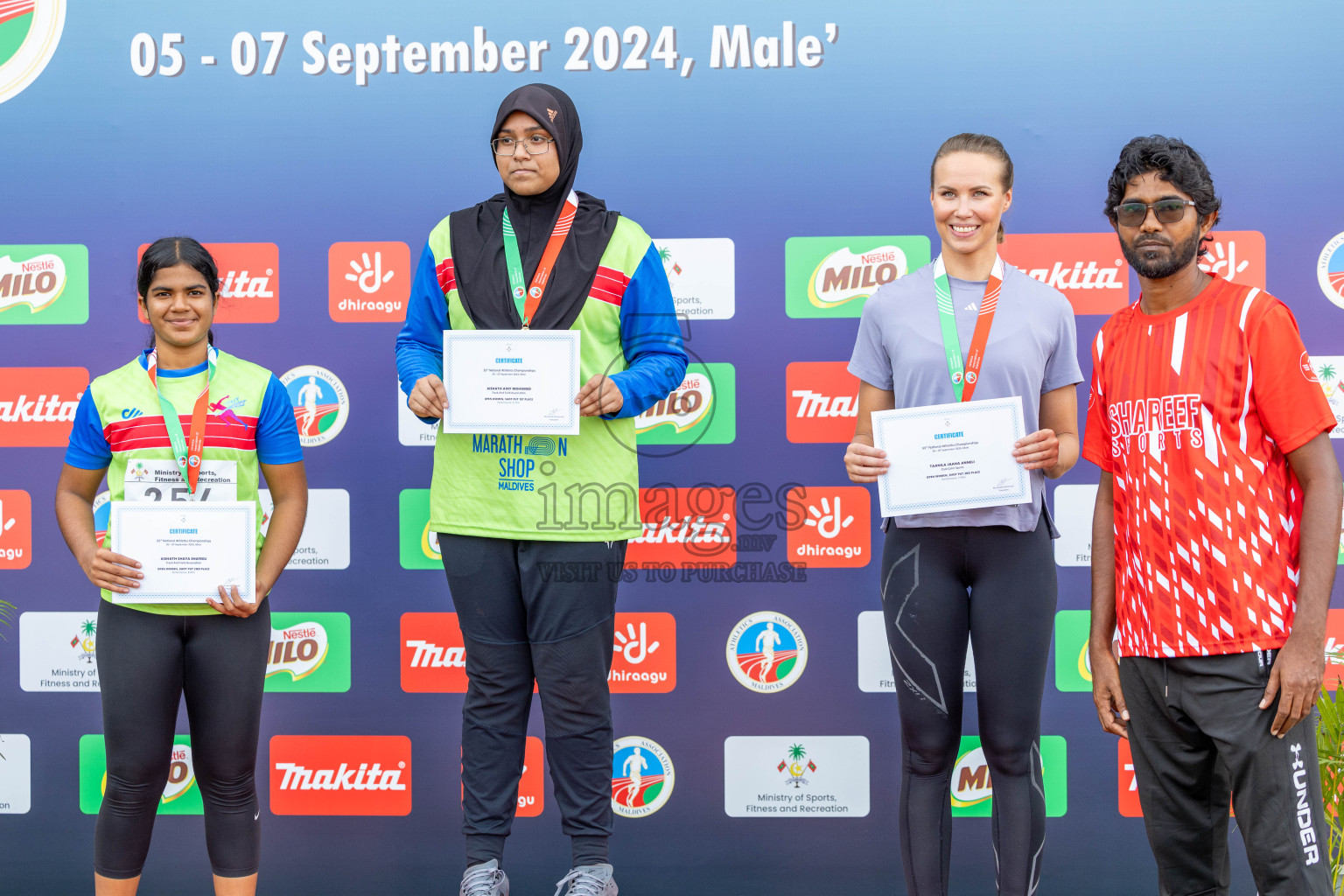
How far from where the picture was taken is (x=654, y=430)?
276cm

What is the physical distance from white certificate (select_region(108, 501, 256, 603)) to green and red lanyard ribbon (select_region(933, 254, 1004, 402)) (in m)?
1.54

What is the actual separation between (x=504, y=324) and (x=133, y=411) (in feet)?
2.75

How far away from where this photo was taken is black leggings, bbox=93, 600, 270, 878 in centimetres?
203

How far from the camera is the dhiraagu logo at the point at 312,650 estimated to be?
2.79m

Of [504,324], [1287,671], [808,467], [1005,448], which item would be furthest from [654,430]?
[1287,671]

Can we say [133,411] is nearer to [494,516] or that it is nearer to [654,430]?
[494,516]

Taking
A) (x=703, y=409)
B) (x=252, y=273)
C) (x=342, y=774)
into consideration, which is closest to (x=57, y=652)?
(x=342, y=774)

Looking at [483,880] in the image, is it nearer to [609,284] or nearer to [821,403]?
[609,284]

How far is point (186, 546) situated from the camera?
80.4 inches

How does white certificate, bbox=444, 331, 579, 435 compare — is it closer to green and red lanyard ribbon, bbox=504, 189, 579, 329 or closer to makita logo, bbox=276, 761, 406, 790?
green and red lanyard ribbon, bbox=504, 189, 579, 329

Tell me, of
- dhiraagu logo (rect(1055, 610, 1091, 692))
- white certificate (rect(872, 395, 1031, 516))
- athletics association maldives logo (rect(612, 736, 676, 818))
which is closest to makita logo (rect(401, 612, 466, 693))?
athletics association maldives logo (rect(612, 736, 676, 818))

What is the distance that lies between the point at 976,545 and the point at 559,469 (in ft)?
2.96

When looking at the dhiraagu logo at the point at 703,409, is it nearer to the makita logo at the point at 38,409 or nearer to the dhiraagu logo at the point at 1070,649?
the dhiraagu logo at the point at 1070,649

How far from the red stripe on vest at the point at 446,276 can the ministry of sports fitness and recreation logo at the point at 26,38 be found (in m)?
1.64
